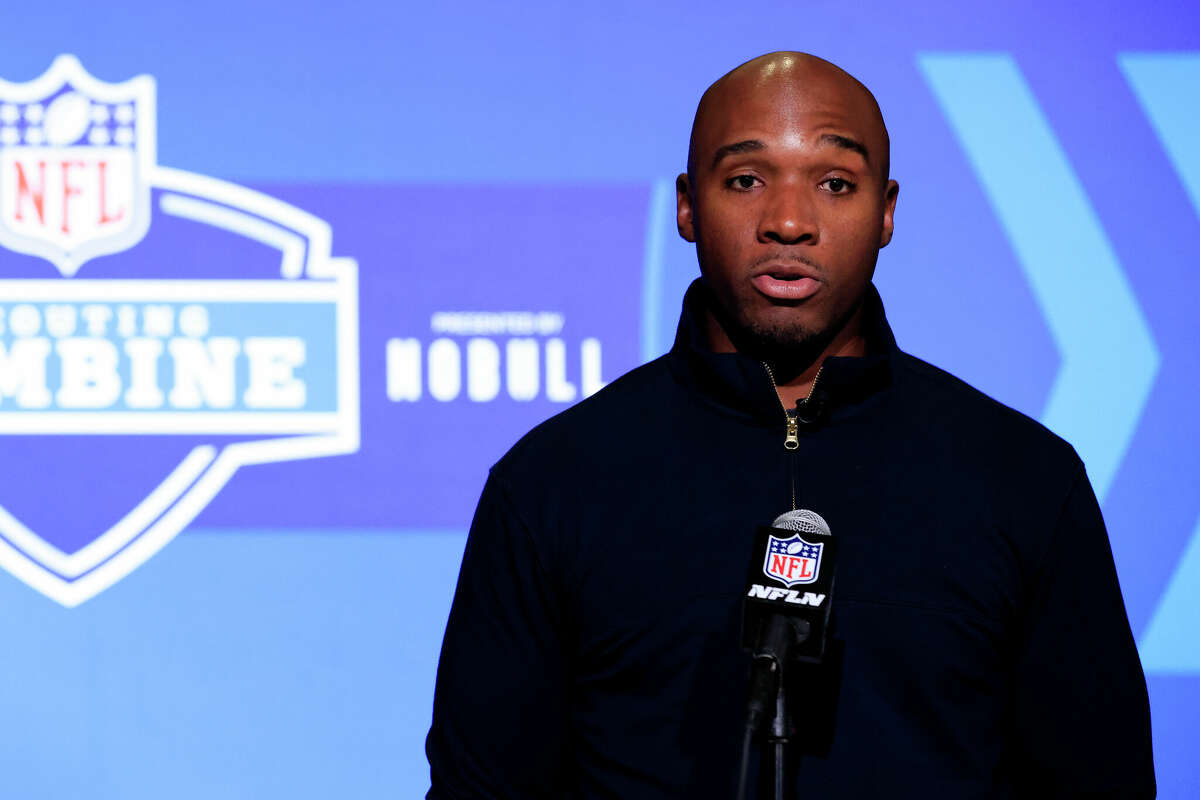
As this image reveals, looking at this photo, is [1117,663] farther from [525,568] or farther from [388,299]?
[388,299]

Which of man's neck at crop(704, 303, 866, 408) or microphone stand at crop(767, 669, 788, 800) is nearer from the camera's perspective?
microphone stand at crop(767, 669, 788, 800)

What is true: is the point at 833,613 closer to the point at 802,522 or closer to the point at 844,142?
the point at 802,522

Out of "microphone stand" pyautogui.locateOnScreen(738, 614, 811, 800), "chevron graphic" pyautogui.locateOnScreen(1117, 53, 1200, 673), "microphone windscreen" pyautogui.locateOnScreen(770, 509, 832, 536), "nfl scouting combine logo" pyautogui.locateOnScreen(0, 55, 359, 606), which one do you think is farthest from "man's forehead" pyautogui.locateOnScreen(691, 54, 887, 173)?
"chevron graphic" pyautogui.locateOnScreen(1117, 53, 1200, 673)

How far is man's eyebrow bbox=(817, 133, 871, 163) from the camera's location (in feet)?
3.60

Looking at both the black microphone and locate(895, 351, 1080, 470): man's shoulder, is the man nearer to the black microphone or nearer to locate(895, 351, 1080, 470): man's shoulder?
locate(895, 351, 1080, 470): man's shoulder

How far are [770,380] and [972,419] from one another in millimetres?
186

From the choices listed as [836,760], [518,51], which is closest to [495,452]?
[518,51]

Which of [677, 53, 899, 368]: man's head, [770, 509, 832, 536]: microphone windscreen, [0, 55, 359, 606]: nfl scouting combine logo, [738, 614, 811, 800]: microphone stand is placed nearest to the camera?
[738, 614, 811, 800]: microphone stand

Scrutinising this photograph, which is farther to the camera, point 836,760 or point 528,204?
point 528,204

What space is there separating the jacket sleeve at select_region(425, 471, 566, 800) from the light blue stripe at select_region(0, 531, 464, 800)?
1.07m

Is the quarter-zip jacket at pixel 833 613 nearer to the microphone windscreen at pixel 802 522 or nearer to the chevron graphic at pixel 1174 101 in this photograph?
the microphone windscreen at pixel 802 522

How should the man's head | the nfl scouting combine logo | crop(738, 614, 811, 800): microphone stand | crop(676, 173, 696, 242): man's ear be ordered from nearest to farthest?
crop(738, 614, 811, 800): microphone stand
the man's head
crop(676, 173, 696, 242): man's ear
the nfl scouting combine logo

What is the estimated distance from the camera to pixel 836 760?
0.99 meters

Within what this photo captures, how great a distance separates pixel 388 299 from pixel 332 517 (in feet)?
1.20
